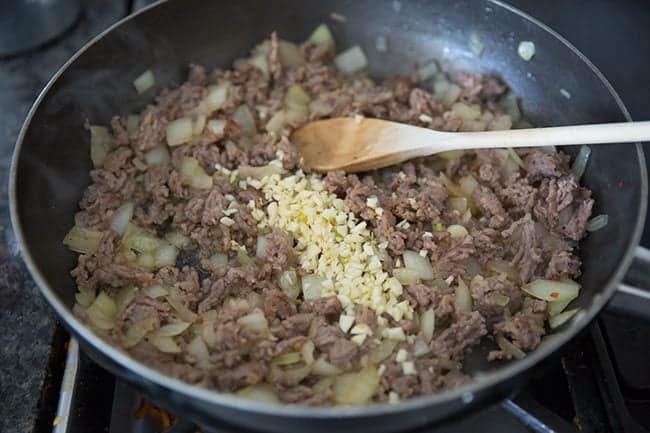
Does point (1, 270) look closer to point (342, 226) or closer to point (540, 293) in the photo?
point (342, 226)

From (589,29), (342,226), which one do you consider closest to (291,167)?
(342,226)

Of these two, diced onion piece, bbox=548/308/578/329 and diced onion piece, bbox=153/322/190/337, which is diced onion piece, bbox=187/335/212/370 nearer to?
diced onion piece, bbox=153/322/190/337

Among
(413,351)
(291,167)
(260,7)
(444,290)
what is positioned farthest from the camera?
(260,7)

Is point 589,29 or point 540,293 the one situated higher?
point 589,29

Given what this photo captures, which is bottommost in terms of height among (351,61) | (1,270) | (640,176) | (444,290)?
(1,270)

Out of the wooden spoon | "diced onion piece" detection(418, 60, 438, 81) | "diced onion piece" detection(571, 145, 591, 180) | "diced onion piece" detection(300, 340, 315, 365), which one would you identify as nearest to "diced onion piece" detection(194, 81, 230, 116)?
the wooden spoon

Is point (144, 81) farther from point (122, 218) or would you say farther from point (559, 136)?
point (559, 136)

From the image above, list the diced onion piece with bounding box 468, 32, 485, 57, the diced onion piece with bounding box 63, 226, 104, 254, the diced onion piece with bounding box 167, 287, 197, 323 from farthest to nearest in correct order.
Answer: the diced onion piece with bounding box 468, 32, 485, 57, the diced onion piece with bounding box 63, 226, 104, 254, the diced onion piece with bounding box 167, 287, 197, 323
